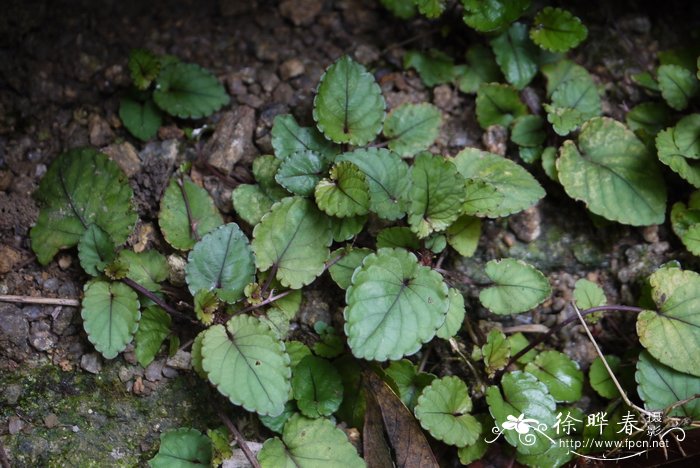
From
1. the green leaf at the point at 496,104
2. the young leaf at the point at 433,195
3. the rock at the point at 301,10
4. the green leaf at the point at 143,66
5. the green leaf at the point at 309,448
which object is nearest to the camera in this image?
the green leaf at the point at 309,448

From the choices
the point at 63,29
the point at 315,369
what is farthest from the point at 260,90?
the point at 315,369

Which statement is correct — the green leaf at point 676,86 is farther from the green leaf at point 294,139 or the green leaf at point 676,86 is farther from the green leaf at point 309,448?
the green leaf at point 309,448

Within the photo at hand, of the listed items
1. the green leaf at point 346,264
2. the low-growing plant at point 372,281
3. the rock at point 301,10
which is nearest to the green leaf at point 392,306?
the low-growing plant at point 372,281

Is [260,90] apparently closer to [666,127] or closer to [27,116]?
[27,116]

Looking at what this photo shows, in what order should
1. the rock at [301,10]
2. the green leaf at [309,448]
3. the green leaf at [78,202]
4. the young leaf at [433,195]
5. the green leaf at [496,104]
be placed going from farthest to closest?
the rock at [301,10]
the green leaf at [496,104]
the green leaf at [78,202]
the young leaf at [433,195]
the green leaf at [309,448]

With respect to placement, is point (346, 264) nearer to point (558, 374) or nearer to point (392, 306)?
point (392, 306)

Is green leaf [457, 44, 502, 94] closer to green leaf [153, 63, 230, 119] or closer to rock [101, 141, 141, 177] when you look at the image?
green leaf [153, 63, 230, 119]

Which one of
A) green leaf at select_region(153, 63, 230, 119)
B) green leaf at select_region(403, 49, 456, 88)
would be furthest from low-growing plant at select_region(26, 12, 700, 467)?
A: green leaf at select_region(403, 49, 456, 88)

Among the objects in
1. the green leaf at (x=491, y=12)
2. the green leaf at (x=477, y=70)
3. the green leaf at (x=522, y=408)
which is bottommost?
the green leaf at (x=522, y=408)
